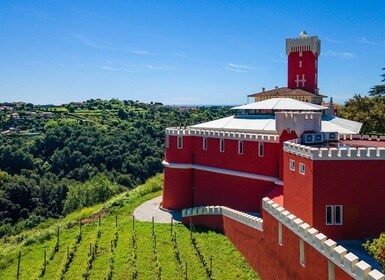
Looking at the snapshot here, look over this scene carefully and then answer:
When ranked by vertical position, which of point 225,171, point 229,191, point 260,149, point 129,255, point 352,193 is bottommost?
point 129,255

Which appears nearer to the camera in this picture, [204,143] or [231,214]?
[231,214]

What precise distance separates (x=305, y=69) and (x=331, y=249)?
29.6m

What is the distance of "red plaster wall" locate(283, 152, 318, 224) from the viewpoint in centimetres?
1642

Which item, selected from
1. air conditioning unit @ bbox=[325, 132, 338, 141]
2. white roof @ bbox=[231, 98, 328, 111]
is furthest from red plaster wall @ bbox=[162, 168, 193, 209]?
air conditioning unit @ bbox=[325, 132, 338, 141]

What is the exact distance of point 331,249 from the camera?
12.2 m

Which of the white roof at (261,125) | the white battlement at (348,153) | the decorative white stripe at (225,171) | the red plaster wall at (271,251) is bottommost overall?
the red plaster wall at (271,251)

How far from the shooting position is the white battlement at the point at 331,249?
Answer: 10.5 m

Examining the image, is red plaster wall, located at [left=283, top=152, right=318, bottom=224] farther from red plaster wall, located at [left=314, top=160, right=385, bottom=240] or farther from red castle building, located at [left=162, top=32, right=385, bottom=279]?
red plaster wall, located at [left=314, top=160, right=385, bottom=240]

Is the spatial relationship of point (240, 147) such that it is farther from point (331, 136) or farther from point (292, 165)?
point (292, 165)

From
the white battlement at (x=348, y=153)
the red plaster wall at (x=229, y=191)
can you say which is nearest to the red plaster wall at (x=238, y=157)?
the red plaster wall at (x=229, y=191)

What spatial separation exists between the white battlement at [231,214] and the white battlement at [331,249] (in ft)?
9.08

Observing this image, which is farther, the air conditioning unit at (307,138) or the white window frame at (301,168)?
the air conditioning unit at (307,138)

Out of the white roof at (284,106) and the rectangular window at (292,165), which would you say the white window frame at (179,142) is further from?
the rectangular window at (292,165)

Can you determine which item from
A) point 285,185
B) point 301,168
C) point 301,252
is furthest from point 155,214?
point 301,252
